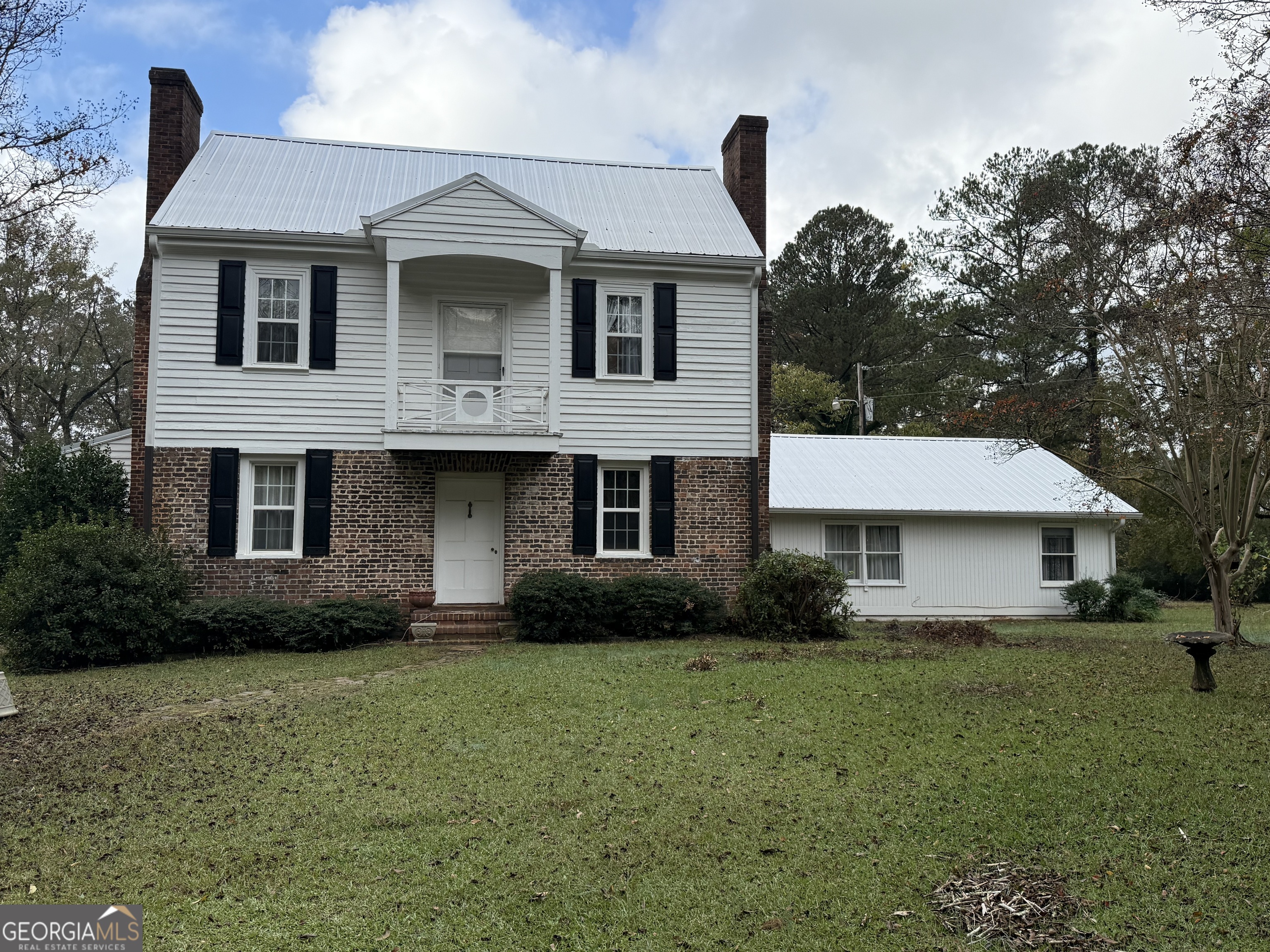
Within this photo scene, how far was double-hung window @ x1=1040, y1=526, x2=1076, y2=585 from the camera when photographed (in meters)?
21.5

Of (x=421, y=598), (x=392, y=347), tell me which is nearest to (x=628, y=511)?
(x=421, y=598)

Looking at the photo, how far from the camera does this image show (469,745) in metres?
7.89

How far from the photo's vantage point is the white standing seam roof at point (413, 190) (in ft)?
52.1

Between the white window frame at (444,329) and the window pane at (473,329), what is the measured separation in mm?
46

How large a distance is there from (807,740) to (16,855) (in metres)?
5.59

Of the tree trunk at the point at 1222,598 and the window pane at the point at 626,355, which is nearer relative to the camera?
the tree trunk at the point at 1222,598

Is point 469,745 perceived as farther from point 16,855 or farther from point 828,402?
point 828,402

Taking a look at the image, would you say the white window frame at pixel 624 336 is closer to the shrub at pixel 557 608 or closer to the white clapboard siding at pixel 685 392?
the white clapboard siding at pixel 685 392

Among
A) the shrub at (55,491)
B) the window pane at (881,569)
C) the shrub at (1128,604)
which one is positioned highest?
the shrub at (55,491)

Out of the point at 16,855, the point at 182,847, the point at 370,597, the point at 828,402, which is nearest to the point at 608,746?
the point at 182,847

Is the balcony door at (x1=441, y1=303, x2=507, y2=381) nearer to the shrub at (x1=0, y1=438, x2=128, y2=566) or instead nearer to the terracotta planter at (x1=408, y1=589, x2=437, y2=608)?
the terracotta planter at (x1=408, y1=589, x2=437, y2=608)

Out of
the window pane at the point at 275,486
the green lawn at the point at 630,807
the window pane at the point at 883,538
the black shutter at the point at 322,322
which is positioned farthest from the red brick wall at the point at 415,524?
the window pane at the point at 883,538

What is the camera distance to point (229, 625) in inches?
537

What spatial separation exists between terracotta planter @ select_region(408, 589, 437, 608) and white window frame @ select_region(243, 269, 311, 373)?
3972mm
